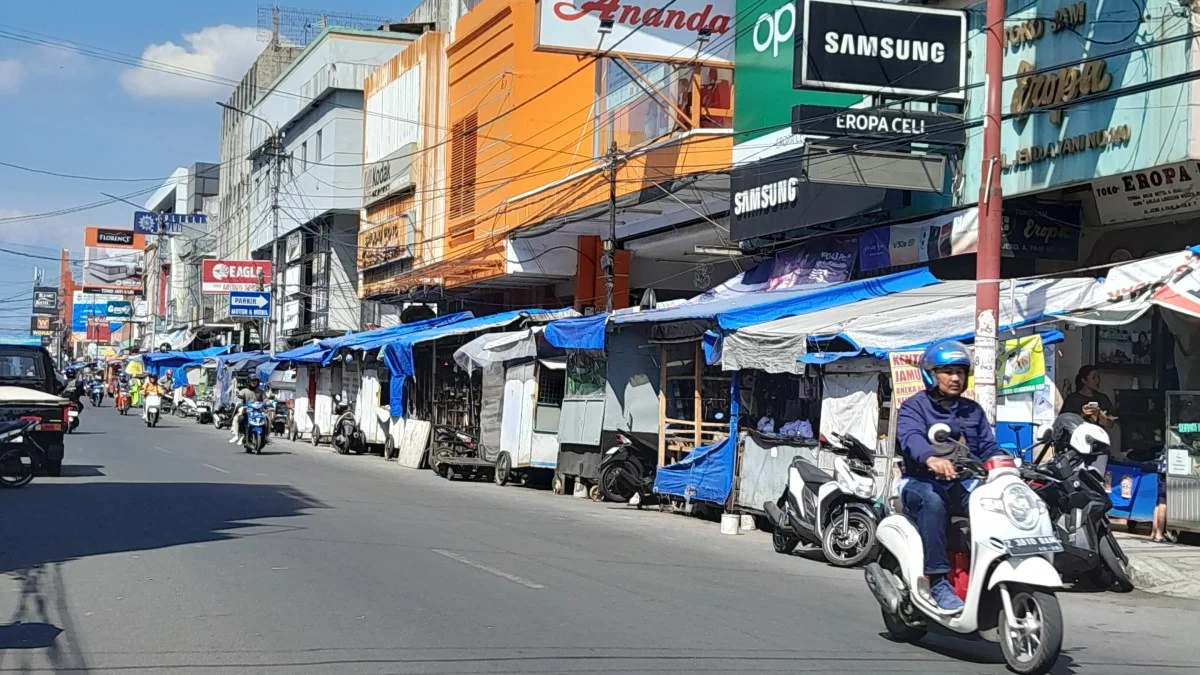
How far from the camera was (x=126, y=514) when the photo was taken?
1493 cm

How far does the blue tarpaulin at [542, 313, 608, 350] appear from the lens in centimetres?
1945

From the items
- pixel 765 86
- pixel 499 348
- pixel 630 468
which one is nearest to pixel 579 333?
pixel 630 468

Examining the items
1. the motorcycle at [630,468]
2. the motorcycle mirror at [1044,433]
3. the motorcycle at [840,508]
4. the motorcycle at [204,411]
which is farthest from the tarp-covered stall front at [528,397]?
the motorcycle at [204,411]

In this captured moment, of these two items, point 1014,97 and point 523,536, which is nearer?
point 523,536

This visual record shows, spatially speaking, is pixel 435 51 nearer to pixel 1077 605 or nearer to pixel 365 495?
pixel 365 495

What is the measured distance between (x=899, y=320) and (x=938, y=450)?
7.07 meters

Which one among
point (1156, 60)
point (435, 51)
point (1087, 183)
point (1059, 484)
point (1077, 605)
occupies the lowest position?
point (1077, 605)

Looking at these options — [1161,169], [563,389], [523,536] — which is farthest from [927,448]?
[563,389]

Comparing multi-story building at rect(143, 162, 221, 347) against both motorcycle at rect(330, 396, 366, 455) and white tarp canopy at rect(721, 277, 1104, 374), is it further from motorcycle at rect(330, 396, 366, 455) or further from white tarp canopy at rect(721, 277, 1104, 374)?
white tarp canopy at rect(721, 277, 1104, 374)

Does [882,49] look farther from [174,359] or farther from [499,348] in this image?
[174,359]

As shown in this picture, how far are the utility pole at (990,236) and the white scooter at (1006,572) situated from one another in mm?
5544

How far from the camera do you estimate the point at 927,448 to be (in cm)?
741

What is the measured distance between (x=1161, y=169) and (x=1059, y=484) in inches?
206

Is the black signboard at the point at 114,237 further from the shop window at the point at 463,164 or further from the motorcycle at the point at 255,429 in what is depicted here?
the motorcycle at the point at 255,429
